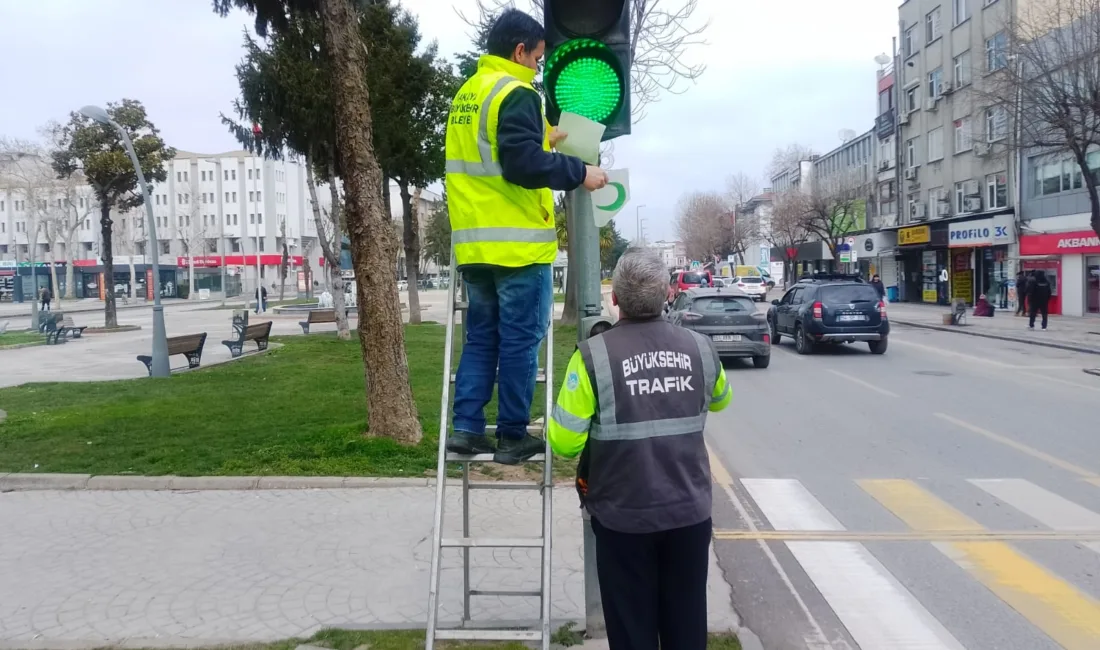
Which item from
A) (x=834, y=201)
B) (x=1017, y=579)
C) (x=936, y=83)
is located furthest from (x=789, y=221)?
(x=1017, y=579)

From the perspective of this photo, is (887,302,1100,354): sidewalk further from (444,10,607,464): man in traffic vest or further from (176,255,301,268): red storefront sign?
(176,255,301,268): red storefront sign

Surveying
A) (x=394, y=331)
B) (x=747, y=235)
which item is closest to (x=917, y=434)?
(x=394, y=331)

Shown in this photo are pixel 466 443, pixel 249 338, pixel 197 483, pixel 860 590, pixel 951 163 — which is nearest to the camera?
pixel 466 443

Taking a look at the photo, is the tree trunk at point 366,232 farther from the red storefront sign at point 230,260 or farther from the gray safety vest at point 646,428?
the red storefront sign at point 230,260

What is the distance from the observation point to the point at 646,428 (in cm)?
305

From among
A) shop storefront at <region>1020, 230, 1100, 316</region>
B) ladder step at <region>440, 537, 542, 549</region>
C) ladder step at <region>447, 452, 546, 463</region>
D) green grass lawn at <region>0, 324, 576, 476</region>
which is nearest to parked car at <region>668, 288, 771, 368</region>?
green grass lawn at <region>0, 324, 576, 476</region>

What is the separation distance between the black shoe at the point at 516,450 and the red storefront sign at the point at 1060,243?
30521mm

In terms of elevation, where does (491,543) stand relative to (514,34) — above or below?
below

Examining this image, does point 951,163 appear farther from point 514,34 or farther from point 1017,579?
point 514,34

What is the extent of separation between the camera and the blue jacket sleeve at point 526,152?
3408mm

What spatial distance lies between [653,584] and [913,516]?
4.38 m

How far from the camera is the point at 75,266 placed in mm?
85000

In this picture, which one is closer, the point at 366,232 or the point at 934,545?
the point at 934,545

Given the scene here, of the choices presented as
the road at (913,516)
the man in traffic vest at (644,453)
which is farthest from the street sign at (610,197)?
the road at (913,516)
